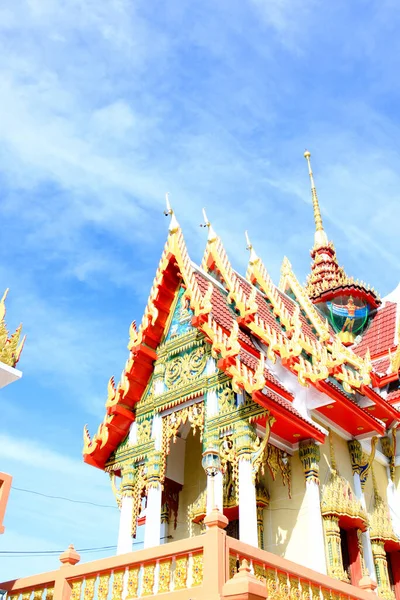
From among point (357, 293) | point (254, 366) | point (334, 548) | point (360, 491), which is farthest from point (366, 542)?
point (357, 293)

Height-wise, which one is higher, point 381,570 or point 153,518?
point 153,518

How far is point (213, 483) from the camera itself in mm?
8492

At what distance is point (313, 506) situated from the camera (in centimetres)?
856

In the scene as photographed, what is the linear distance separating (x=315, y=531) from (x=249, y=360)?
2367 mm

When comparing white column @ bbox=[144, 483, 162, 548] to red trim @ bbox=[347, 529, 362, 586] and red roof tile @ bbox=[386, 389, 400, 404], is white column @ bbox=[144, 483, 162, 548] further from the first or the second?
red roof tile @ bbox=[386, 389, 400, 404]

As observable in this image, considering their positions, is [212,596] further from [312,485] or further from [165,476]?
[165,476]

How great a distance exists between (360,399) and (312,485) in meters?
2.03

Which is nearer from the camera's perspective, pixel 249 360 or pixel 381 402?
pixel 249 360

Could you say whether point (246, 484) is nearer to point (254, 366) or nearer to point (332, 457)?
point (254, 366)

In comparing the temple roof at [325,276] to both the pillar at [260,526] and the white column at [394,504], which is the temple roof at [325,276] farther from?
the pillar at [260,526]

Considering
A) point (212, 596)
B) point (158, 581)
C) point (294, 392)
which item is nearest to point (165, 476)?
point (294, 392)

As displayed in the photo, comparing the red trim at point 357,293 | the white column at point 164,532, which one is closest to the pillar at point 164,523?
the white column at point 164,532

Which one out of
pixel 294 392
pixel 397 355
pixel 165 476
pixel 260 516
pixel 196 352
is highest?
pixel 397 355

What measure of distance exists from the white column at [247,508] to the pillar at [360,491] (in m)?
2.23
